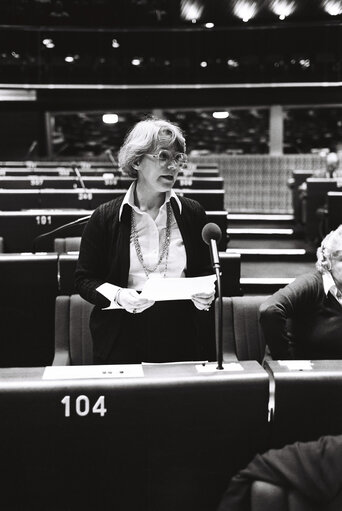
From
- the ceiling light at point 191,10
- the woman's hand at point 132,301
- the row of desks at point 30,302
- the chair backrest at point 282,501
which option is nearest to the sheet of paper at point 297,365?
the chair backrest at point 282,501

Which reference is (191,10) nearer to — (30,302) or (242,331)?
(30,302)

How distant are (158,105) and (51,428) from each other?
44.4ft

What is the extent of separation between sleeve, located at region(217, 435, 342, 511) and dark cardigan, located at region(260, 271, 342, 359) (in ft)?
2.56

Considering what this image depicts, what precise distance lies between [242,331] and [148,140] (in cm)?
123

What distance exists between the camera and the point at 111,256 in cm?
216

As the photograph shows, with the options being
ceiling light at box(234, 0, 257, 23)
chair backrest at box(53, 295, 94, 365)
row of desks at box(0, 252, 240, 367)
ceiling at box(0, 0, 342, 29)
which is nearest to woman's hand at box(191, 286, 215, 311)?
chair backrest at box(53, 295, 94, 365)

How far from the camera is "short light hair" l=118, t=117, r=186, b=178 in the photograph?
212 cm

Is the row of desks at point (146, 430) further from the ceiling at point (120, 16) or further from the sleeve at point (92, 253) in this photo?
the ceiling at point (120, 16)

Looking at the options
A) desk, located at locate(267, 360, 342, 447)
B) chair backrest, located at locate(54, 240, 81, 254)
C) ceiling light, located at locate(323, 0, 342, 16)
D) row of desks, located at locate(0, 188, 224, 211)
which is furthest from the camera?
ceiling light, located at locate(323, 0, 342, 16)

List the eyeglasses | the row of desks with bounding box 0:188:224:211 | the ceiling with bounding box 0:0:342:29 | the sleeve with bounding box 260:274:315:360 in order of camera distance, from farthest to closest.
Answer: the ceiling with bounding box 0:0:342:29
the row of desks with bounding box 0:188:224:211
the sleeve with bounding box 260:274:315:360
the eyeglasses

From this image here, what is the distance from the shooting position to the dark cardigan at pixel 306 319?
228 cm

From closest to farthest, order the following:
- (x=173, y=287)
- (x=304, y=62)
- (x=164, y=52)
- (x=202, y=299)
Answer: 1. (x=173, y=287)
2. (x=202, y=299)
3. (x=304, y=62)
4. (x=164, y=52)

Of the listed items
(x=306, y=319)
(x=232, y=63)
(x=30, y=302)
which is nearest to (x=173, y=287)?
(x=306, y=319)

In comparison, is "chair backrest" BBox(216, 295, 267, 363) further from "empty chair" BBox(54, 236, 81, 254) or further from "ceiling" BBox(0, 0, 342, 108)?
"ceiling" BBox(0, 0, 342, 108)
